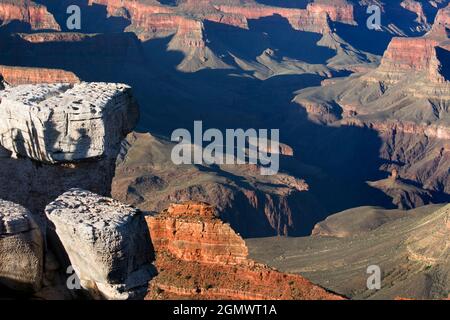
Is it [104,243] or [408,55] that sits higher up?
[104,243]

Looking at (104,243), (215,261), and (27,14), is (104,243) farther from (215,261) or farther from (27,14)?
(27,14)

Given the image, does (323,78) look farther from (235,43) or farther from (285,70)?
(235,43)

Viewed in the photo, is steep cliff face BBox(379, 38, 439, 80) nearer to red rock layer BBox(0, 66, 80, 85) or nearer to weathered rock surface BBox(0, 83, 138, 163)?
red rock layer BBox(0, 66, 80, 85)

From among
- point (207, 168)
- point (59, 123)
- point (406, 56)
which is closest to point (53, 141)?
point (59, 123)

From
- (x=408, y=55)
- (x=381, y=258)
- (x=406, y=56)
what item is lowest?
(x=406, y=56)

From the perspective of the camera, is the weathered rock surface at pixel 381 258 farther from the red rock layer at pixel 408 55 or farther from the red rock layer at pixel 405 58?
the red rock layer at pixel 408 55
